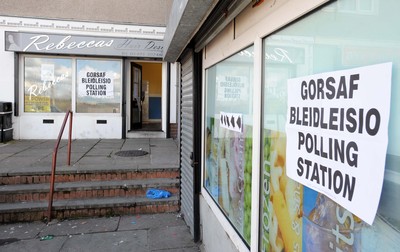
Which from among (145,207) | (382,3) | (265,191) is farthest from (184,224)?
(382,3)

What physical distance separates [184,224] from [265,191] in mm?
2706

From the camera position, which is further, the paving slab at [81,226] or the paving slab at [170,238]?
the paving slab at [81,226]

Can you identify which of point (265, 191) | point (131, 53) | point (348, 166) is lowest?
point (265, 191)

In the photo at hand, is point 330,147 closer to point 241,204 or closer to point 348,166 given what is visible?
point 348,166

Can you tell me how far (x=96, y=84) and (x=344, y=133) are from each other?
28.8 feet

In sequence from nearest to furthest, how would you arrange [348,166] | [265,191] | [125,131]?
[348,166]
[265,191]
[125,131]

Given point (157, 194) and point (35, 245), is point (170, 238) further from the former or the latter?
point (35, 245)

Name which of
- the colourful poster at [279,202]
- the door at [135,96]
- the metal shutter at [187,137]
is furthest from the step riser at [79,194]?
the door at [135,96]

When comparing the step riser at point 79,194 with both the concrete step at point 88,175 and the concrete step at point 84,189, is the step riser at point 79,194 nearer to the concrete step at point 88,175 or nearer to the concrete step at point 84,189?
the concrete step at point 84,189

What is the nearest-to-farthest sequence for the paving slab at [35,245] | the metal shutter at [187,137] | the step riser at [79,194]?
1. the paving slab at [35,245]
2. the metal shutter at [187,137]
3. the step riser at [79,194]

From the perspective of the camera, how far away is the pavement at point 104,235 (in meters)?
3.75

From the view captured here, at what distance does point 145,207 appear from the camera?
4.85 m

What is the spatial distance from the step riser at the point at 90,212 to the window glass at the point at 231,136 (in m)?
1.54

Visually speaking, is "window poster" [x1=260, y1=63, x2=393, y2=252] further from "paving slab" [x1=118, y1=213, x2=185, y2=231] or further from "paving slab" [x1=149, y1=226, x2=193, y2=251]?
"paving slab" [x1=118, y1=213, x2=185, y2=231]
